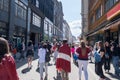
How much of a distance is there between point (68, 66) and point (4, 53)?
702 centimetres

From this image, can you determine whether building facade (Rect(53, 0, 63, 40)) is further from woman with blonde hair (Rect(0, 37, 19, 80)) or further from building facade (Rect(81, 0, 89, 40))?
woman with blonde hair (Rect(0, 37, 19, 80))

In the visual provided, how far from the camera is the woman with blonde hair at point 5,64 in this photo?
12.3 feet

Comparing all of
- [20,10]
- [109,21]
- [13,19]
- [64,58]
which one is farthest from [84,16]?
[64,58]

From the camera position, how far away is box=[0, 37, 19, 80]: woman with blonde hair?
148 inches

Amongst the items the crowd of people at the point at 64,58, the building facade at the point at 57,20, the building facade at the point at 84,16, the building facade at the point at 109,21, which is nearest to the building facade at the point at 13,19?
the building facade at the point at 109,21

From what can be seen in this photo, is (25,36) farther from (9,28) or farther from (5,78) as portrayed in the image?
(5,78)

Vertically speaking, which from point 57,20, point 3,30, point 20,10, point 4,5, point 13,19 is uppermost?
point 57,20

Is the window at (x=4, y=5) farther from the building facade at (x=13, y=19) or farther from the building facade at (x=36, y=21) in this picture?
the building facade at (x=36, y=21)

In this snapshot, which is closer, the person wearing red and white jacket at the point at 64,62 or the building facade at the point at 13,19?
the person wearing red and white jacket at the point at 64,62

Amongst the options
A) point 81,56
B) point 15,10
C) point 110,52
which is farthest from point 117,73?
point 15,10

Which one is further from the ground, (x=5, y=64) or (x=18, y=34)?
(x=18, y=34)

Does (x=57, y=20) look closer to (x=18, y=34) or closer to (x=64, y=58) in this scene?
(x=18, y=34)

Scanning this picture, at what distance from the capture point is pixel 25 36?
4353 cm

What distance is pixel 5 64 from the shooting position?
3.76 m
